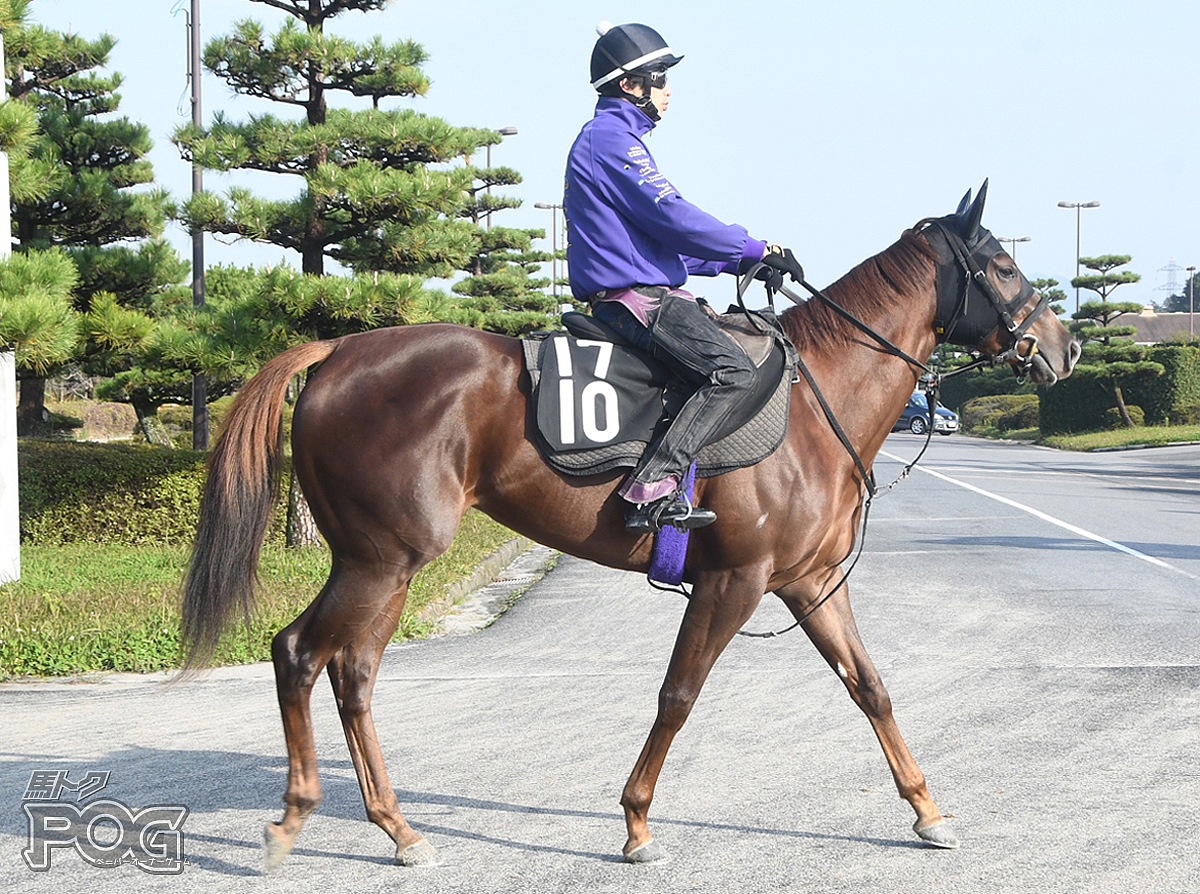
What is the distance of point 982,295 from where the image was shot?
192 inches

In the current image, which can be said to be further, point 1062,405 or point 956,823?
point 1062,405

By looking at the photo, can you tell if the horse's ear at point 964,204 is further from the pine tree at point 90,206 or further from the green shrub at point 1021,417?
the green shrub at point 1021,417

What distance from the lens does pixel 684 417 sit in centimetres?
434

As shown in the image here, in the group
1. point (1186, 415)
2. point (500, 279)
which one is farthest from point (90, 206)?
point (1186, 415)

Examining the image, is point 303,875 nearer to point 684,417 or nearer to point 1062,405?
point 684,417

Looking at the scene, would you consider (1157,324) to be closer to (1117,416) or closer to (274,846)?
(1117,416)

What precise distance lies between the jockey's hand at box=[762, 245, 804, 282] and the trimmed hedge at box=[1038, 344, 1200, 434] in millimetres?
43308

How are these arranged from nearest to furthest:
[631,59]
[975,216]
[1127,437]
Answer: [631,59] < [975,216] < [1127,437]

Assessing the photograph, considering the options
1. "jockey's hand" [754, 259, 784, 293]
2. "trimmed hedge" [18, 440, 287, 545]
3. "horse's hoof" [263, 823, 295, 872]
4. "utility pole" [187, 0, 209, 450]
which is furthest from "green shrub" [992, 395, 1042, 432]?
"horse's hoof" [263, 823, 295, 872]

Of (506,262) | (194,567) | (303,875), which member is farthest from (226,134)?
(506,262)

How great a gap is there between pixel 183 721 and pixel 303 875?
2470mm

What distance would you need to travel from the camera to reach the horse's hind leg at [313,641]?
4.36m

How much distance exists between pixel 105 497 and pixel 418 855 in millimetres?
10358

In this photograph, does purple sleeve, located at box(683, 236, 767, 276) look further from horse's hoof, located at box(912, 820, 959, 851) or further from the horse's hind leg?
horse's hoof, located at box(912, 820, 959, 851)
